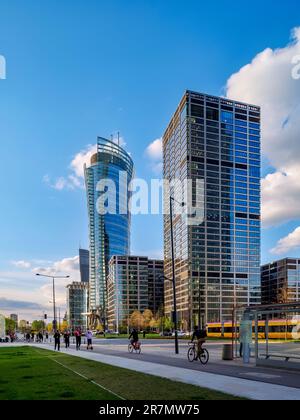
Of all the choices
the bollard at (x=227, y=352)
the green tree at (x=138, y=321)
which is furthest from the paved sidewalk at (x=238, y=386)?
the green tree at (x=138, y=321)

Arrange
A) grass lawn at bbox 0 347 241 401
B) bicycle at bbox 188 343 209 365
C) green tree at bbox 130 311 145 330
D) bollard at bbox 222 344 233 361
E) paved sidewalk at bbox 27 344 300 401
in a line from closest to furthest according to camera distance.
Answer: grass lawn at bbox 0 347 241 401 → paved sidewalk at bbox 27 344 300 401 → bicycle at bbox 188 343 209 365 → bollard at bbox 222 344 233 361 → green tree at bbox 130 311 145 330

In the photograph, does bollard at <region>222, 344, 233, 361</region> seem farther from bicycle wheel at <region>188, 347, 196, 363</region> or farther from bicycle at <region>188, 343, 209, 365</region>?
bicycle wheel at <region>188, 347, 196, 363</region>

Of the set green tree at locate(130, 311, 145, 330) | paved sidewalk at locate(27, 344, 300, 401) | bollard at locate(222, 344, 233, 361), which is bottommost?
green tree at locate(130, 311, 145, 330)

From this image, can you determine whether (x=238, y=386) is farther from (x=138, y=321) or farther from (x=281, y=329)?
(x=138, y=321)

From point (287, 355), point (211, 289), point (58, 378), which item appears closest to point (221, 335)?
point (287, 355)

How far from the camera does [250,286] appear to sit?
197625 millimetres

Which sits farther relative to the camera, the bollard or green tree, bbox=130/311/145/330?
green tree, bbox=130/311/145/330

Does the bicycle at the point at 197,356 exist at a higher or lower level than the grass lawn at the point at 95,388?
lower

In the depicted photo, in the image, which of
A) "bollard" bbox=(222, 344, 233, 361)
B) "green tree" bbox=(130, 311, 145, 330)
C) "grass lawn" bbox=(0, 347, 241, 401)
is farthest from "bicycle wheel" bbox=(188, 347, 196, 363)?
"green tree" bbox=(130, 311, 145, 330)

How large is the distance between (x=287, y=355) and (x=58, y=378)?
388 inches

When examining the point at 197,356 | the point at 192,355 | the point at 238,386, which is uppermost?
the point at 238,386

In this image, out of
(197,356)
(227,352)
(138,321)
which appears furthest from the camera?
(138,321)

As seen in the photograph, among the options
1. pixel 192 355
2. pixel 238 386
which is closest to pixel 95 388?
pixel 238 386

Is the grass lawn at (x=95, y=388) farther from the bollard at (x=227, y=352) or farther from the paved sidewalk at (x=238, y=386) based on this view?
the bollard at (x=227, y=352)
